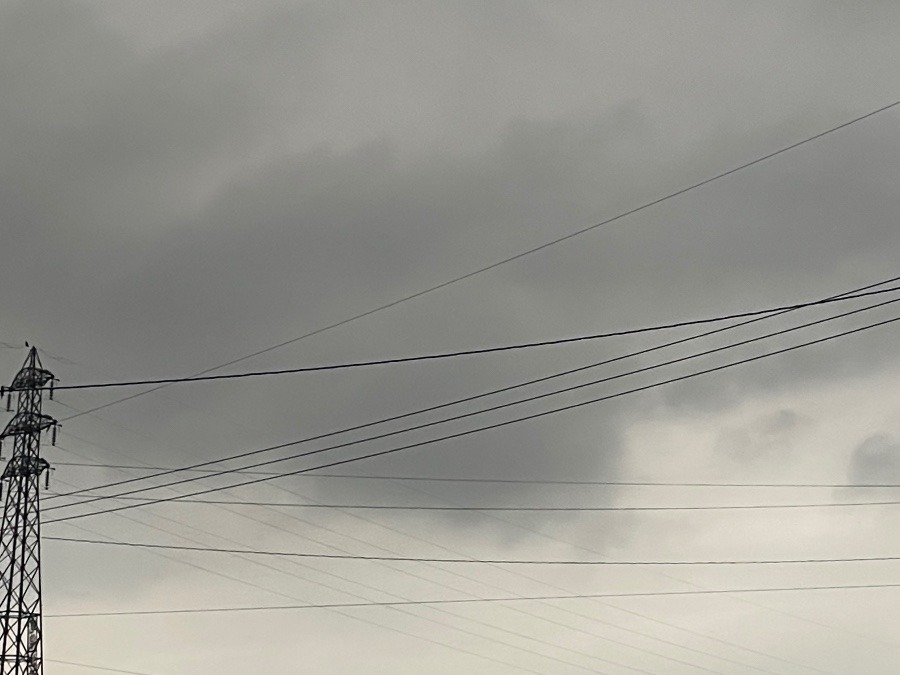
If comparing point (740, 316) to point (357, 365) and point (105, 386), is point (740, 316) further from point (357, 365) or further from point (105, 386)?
point (105, 386)

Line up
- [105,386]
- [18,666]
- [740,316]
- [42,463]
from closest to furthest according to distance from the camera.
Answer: [740,316] < [105,386] < [18,666] < [42,463]

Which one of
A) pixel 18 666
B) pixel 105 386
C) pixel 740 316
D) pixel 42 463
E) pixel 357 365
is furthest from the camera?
pixel 42 463

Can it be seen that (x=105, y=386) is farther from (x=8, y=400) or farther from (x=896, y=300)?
(x=896, y=300)

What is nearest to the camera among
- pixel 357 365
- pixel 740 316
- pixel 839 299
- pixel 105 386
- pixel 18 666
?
pixel 839 299

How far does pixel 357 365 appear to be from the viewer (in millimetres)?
65750

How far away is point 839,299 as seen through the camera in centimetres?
5250

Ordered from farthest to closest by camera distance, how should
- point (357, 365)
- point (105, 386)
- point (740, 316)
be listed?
point (105, 386)
point (357, 365)
point (740, 316)

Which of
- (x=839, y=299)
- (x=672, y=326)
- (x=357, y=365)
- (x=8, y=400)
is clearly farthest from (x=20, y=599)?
(x=839, y=299)

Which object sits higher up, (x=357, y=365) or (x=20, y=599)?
(x=357, y=365)

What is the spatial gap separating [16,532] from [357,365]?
29.0 metres

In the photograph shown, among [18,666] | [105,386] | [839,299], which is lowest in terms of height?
[18,666]

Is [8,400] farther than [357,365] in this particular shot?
Yes

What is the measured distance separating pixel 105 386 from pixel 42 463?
13.6 meters

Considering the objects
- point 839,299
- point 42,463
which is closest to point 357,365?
point 839,299
